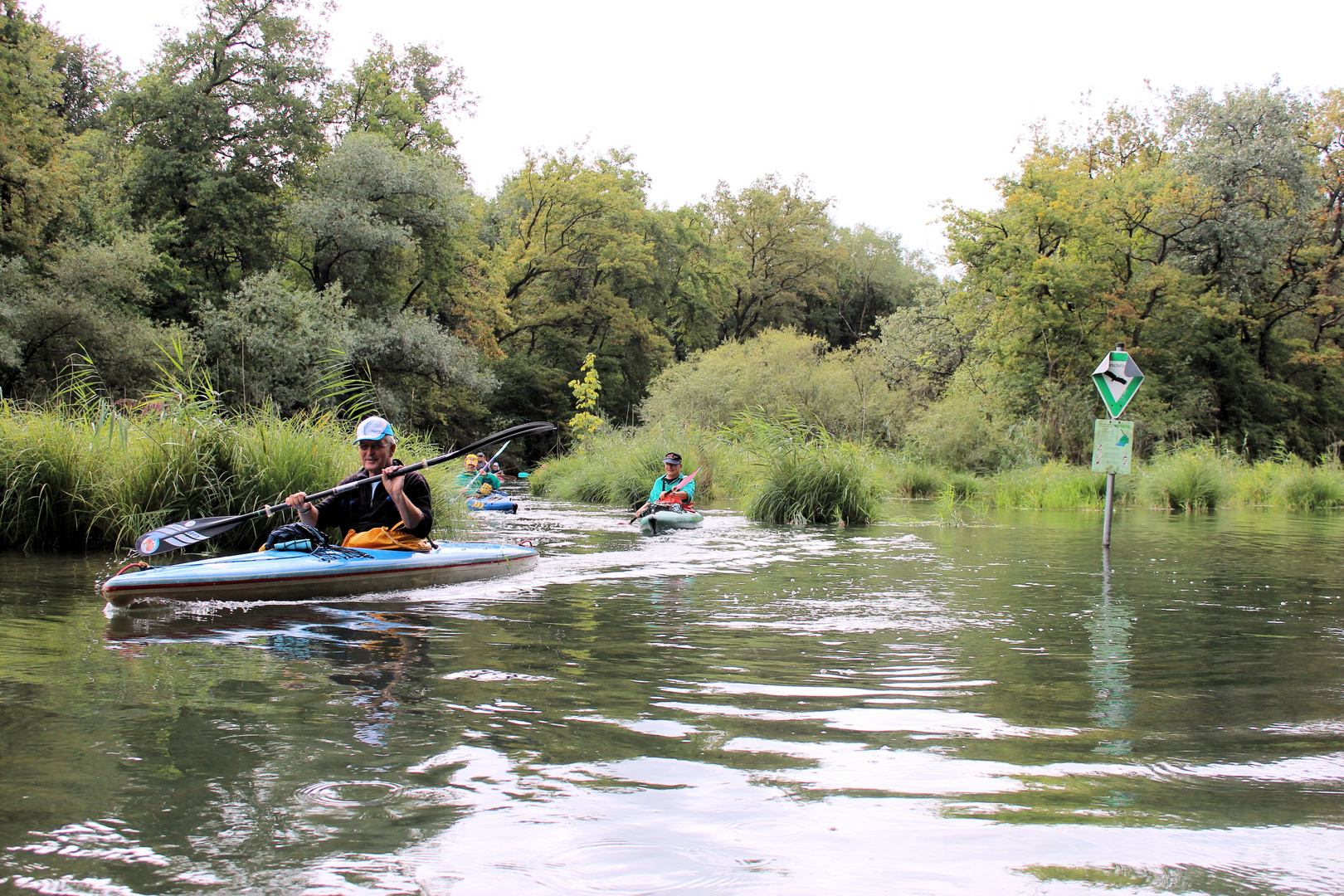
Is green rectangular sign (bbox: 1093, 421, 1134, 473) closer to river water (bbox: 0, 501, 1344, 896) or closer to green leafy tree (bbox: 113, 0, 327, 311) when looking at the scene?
river water (bbox: 0, 501, 1344, 896)

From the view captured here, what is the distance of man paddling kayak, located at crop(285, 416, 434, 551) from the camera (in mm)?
7066

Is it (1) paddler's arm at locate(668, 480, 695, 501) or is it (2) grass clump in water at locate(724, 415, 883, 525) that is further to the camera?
(2) grass clump in water at locate(724, 415, 883, 525)

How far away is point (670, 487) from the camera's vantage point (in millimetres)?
14070

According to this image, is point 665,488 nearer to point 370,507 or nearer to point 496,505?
point 496,505

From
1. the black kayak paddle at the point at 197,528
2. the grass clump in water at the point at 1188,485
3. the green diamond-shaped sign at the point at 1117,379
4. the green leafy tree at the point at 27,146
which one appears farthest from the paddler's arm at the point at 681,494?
the green leafy tree at the point at 27,146

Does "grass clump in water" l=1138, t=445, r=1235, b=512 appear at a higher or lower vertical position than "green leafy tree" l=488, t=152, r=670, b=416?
lower

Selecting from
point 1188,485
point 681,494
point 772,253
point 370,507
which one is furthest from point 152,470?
point 772,253

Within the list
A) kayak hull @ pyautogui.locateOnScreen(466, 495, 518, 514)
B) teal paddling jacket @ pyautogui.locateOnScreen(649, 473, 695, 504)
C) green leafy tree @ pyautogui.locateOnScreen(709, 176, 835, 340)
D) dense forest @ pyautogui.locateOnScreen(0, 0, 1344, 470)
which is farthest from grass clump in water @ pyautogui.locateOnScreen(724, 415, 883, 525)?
green leafy tree @ pyautogui.locateOnScreen(709, 176, 835, 340)

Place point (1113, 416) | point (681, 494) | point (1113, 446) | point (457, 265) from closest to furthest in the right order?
point (1113, 416) < point (1113, 446) < point (681, 494) < point (457, 265)

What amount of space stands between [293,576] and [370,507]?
113cm

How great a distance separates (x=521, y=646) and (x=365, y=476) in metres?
2.77

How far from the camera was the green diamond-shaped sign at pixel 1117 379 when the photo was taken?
996cm

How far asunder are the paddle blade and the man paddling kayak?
0.53 m

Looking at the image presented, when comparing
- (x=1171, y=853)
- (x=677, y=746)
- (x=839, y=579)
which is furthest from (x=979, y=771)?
(x=839, y=579)
